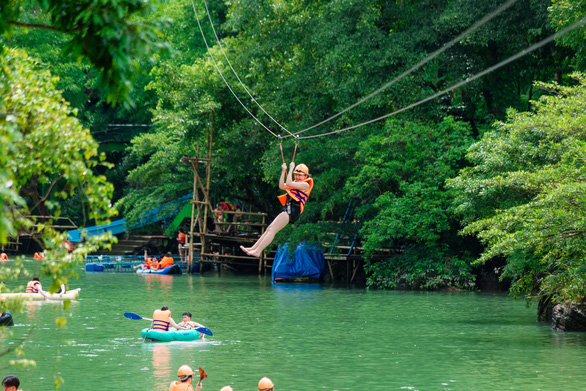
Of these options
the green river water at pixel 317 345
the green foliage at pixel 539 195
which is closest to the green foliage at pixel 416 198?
the green river water at pixel 317 345

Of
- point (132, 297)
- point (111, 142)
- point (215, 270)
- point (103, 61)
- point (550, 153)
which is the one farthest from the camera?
point (111, 142)

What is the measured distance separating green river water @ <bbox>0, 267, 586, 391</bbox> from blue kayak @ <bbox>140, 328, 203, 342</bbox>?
8.1 inches

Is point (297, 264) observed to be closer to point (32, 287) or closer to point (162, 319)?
point (32, 287)

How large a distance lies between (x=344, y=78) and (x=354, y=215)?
5808 millimetres

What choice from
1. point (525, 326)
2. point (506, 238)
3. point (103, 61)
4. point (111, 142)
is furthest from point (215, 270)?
point (103, 61)

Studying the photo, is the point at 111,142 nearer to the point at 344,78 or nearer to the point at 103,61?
the point at 344,78

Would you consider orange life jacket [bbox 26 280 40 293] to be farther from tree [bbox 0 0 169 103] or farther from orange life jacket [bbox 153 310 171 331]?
tree [bbox 0 0 169 103]

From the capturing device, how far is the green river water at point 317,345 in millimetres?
14195

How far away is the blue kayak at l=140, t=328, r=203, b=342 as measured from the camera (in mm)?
17984

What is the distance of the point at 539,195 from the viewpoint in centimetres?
1705

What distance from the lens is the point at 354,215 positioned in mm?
32438

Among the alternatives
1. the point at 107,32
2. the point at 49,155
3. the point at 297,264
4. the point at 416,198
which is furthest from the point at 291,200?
the point at 297,264

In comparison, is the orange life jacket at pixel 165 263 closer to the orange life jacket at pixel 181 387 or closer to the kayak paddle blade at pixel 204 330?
the kayak paddle blade at pixel 204 330

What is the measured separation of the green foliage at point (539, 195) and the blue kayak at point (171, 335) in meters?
6.86
